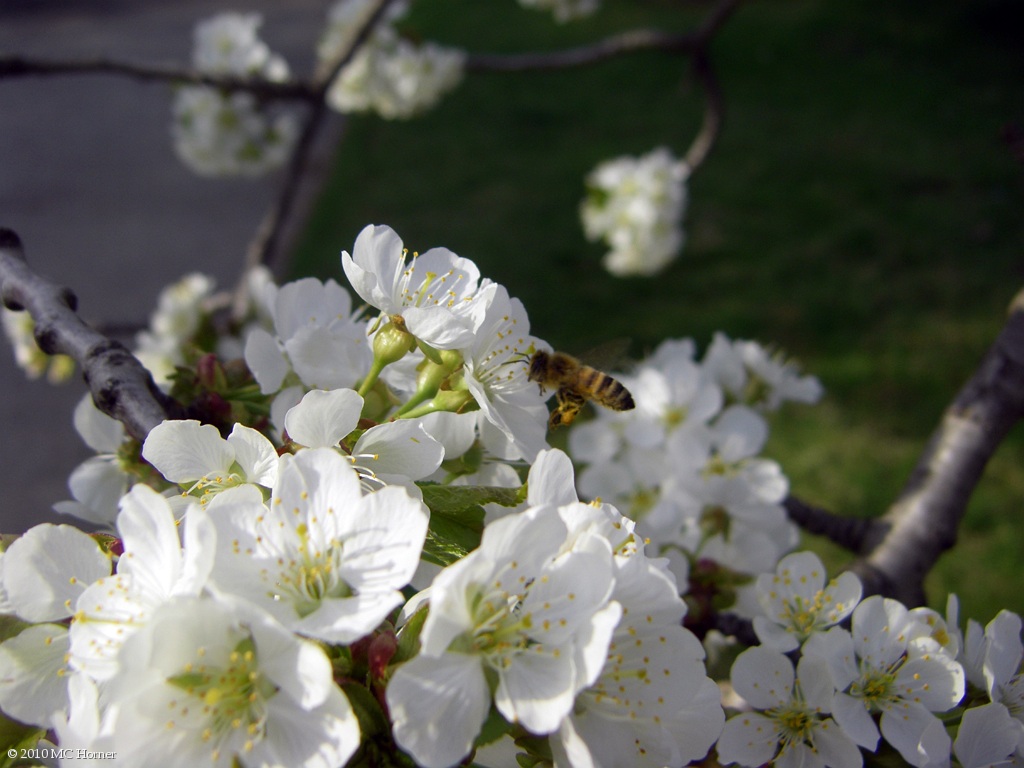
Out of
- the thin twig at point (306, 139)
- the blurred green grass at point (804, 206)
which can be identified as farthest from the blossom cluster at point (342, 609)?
the blurred green grass at point (804, 206)

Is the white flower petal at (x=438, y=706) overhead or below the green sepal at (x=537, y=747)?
overhead

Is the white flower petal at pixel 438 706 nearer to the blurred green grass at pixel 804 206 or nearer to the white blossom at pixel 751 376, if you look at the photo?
the white blossom at pixel 751 376

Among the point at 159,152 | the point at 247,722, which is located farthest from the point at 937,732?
the point at 159,152

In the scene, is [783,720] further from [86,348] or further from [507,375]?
[86,348]

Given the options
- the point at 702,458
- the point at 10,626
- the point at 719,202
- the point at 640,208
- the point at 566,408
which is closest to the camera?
the point at 10,626

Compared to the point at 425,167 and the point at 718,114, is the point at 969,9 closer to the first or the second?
the point at 425,167

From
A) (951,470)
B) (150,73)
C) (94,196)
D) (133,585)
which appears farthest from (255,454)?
(94,196)
